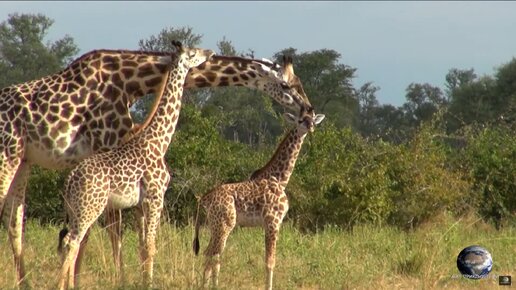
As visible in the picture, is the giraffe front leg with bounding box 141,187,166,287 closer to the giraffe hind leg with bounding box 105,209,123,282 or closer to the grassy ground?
the grassy ground

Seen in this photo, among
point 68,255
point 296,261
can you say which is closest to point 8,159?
point 68,255

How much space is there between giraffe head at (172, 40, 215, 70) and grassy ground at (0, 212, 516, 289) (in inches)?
56.6

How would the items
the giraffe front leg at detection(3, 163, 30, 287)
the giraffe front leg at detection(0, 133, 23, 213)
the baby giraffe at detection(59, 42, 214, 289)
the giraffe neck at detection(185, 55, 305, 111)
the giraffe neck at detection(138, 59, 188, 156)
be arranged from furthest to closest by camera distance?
1. the giraffe neck at detection(185, 55, 305, 111)
2. the giraffe front leg at detection(3, 163, 30, 287)
3. the giraffe front leg at detection(0, 133, 23, 213)
4. the giraffe neck at detection(138, 59, 188, 156)
5. the baby giraffe at detection(59, 42, 214, 289)

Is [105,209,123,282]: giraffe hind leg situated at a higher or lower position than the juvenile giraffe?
lower

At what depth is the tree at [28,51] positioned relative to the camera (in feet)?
119

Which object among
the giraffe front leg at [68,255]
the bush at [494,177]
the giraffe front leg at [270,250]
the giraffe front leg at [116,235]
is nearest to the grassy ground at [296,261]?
the giraffe front leg at [116,235]

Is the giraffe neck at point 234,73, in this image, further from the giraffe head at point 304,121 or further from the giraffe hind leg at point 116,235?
the giraffe hind leg at point 116,235

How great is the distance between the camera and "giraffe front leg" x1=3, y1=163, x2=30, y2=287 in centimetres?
757

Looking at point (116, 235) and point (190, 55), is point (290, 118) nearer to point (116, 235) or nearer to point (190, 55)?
point (190, 55)

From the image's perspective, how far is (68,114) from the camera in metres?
Result: 7.41

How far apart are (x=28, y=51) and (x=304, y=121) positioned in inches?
1262

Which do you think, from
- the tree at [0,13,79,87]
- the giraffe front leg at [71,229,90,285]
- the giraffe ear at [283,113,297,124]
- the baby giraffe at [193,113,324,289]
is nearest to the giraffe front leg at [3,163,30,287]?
the giraffe front leg at [71,229,90,285]

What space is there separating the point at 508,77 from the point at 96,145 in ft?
93.3

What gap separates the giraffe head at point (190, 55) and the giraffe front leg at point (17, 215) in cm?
145
